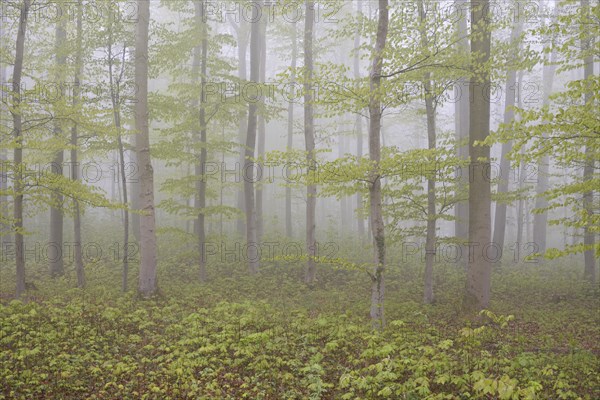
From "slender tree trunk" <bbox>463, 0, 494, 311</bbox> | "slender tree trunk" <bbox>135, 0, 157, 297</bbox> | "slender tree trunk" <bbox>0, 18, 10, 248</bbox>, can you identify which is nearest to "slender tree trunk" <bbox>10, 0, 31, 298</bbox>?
"slender tree trunk" <bbox>0, 18, 10, 248</bbox>

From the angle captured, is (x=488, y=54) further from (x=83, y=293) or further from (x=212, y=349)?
(x=83, y=293)

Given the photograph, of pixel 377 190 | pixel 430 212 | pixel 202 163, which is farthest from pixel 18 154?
pixel 430 212

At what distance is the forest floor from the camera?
5.88 m

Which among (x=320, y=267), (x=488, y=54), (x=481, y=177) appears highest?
(x=488, y=54)

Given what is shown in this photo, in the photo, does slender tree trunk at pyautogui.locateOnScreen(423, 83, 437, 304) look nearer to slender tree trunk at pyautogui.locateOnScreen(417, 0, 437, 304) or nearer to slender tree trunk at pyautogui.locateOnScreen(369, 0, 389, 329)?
slender tree trunk at pyautogui.locateOnScreen(417, 0, 437, 304)

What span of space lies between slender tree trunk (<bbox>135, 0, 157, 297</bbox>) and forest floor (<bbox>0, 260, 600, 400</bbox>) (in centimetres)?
68

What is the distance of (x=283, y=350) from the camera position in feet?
23.9

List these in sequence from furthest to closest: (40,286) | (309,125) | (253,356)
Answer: (309,125)
(40,286)
(253,356)

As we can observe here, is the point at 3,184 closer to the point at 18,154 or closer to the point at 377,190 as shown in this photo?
the point at 18,154

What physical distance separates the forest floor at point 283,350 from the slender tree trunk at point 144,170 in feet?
2.23

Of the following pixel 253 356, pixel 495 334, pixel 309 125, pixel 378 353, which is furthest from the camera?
pixel 309 125

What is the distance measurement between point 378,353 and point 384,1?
22.4 feet

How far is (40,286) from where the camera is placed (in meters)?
13.6

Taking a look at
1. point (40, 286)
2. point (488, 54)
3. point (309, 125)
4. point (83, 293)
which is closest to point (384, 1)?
point (488, 54)
